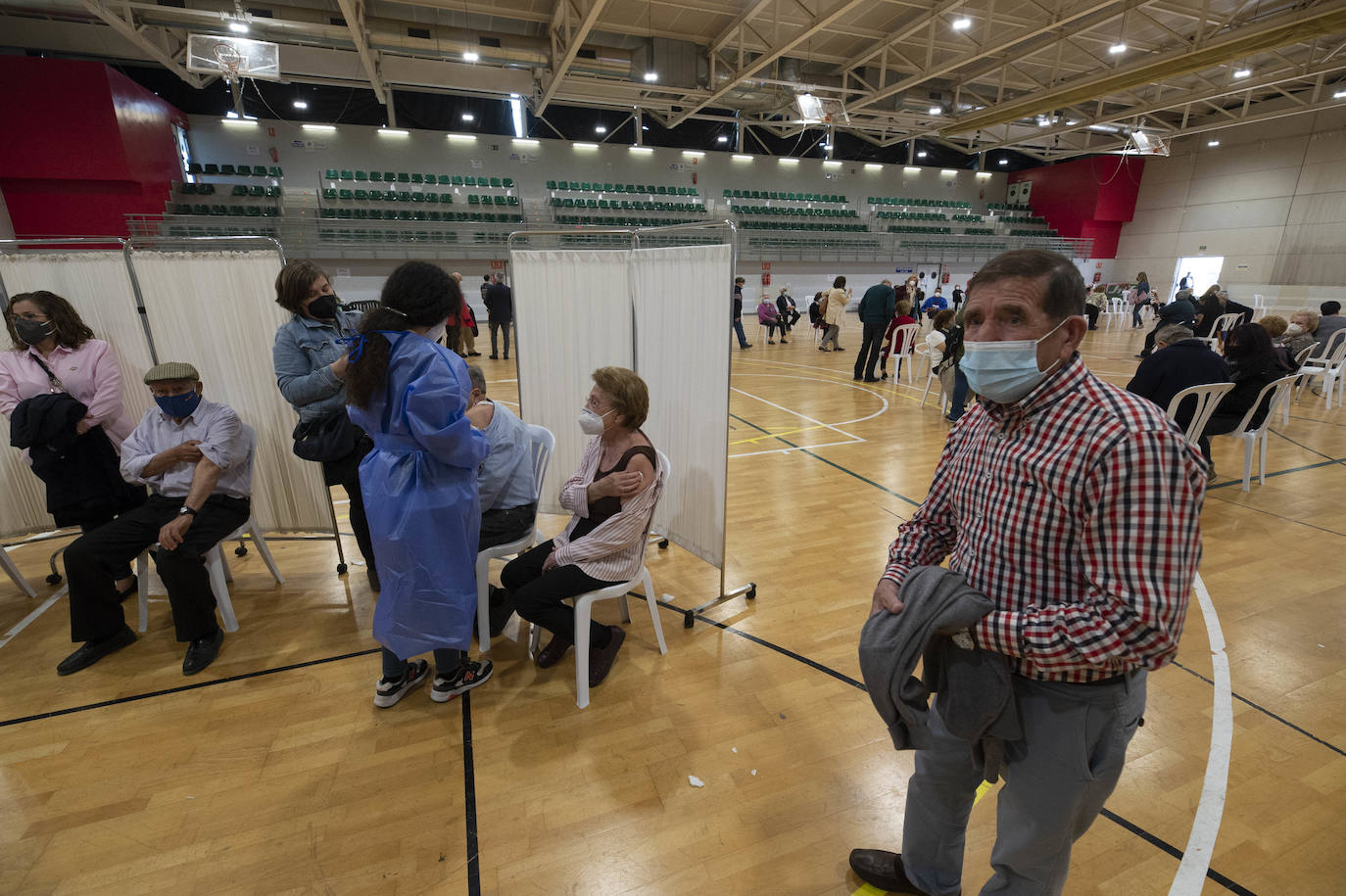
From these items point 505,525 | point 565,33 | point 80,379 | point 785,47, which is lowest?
point 505,525

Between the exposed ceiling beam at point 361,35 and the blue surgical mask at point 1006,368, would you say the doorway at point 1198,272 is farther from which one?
the blue surgical mask at point 1006,368

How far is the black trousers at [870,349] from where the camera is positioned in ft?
28.2

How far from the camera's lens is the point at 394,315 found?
1763 millimetres

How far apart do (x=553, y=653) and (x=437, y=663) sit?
0.50 metres

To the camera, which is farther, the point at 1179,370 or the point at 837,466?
the point at 837,466

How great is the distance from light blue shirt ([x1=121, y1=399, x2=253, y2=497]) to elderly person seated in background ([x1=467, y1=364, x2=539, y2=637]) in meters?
1.17

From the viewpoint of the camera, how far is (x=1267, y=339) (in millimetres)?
4207

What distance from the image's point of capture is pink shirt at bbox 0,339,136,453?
2.65 metres

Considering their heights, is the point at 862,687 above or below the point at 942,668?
below

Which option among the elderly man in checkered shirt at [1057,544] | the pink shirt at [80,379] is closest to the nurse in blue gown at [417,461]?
the elderly man in checkered shirt at [1057,544]

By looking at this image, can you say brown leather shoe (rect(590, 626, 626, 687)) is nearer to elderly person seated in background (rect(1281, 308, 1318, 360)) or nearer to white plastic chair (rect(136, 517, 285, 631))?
white plastic chair (rect(136, 517, 285, 631))

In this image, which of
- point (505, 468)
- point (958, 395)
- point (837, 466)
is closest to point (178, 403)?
point (505, 468)

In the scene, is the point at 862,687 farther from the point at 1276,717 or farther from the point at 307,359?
the point at 307,359

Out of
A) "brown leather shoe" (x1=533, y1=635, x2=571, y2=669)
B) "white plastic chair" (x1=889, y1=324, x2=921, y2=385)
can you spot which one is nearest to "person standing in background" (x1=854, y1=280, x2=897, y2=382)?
"white plastic chair" (x1=889, y1=324, x2=921, y2=385)
